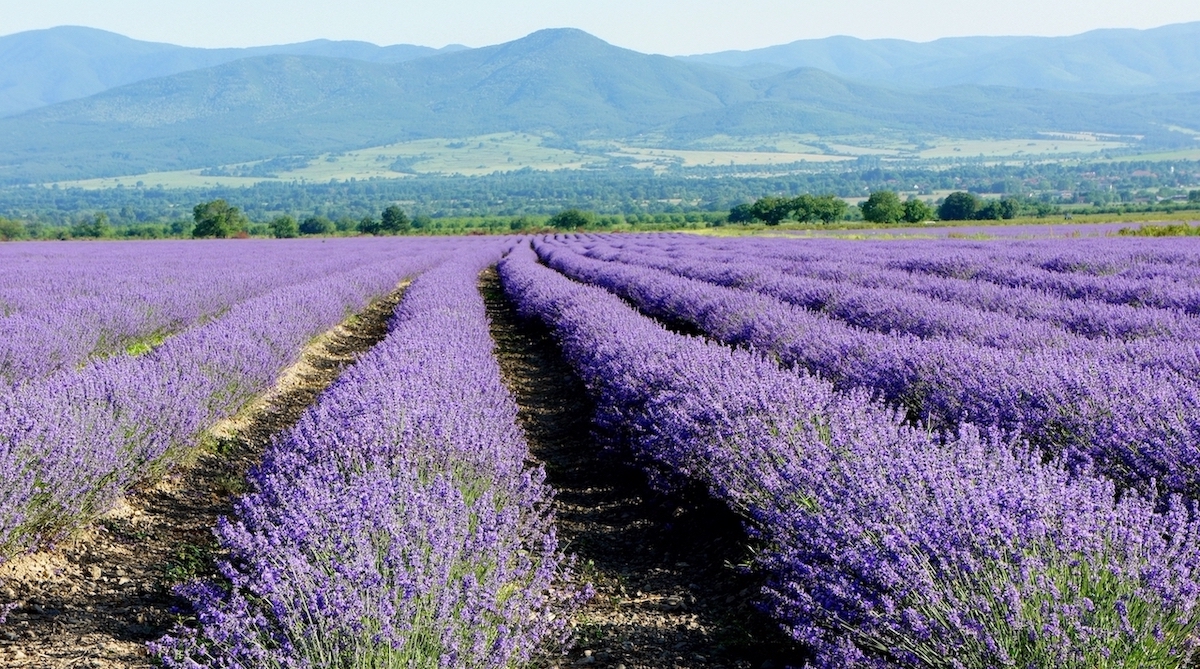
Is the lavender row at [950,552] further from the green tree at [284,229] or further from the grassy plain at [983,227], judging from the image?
the green tree at [284,229]

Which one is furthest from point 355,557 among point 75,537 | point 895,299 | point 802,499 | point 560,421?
point 895,299

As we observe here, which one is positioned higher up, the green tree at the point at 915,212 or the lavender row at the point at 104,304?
the lavender row at the point at 104,304

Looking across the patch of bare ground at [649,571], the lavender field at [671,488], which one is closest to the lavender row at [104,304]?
the lavender field at [671,488]

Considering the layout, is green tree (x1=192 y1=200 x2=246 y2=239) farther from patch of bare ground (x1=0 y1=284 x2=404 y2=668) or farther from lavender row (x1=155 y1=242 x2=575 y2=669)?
lavender row (x1=155 y1=242 x2=575 y2=669)

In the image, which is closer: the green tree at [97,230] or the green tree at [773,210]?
the green tree at [97,230]

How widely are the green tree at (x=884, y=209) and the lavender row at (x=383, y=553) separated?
5505cm

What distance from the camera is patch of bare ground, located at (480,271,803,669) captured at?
10.9 feet

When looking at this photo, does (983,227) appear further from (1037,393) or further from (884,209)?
(1037,393)

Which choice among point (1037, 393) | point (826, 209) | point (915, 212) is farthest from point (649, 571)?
point (826, 209)

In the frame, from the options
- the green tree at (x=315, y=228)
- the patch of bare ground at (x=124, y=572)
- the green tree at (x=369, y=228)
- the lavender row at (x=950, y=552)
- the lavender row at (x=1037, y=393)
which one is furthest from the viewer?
the green tree at (x=315, y=228)

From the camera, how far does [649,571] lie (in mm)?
4195

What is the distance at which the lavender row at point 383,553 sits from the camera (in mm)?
2344

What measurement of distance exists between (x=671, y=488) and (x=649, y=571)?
0.56 metres

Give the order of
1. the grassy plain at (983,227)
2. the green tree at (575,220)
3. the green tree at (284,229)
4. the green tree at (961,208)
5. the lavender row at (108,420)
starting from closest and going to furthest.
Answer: the lavender row at (108,420), the grassy plain at (983,227), the green tree at (961,208), the green tree at (284,229), the green tree at (575,220)
